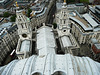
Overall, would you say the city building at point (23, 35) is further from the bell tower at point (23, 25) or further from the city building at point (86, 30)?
the city building at point (86, 30)

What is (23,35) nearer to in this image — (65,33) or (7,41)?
(7,41)

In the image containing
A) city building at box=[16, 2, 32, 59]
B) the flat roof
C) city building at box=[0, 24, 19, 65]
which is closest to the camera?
city building at box=[16, 2, 32, 59]

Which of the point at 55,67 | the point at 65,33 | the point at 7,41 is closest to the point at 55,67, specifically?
the point at 55,67

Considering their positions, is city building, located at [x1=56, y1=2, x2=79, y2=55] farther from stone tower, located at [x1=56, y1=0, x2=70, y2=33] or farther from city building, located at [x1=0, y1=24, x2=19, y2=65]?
city building, located at [x1=0, y1=24, x2=19, y2=65]

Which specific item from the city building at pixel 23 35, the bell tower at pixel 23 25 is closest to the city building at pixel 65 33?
the city building at pixel 23 35

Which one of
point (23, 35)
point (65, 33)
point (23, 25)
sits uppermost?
point (23, 25)

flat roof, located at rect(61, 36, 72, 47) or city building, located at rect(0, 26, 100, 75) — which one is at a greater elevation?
city building, located at rect(0, 26, 100, 75)

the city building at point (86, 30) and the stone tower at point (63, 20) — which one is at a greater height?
the stone tower at point (63, 20)

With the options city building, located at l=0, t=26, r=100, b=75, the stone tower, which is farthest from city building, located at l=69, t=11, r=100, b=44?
city building, located at l=0, t=26, r=100, b=75

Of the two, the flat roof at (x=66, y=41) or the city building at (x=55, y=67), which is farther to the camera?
the flat roof at (x=66, y=41)

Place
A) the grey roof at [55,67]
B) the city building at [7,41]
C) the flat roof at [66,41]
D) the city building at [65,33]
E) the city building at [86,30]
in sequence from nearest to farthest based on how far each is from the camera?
the grey roof at [55,67] → the city building at [65,33] → the flat roof at [66,41] → the city building at [7,41] → the city building at [86,30]

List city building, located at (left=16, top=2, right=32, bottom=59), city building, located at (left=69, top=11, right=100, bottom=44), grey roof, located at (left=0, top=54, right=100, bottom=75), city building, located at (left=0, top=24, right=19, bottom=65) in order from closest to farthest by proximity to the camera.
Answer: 1. grey roof, located at (left=0, top=54, right=100, bottom=75)
2. city building, located at (left=16, top=2, right=32, bottom=59)
3. city building, located at (left=0, top=24, right=19, bottom=65)
4. city building, located at (left=69, top=11, right=100, bottom=44)

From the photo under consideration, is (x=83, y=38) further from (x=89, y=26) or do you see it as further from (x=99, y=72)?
(x=99, y=72)
